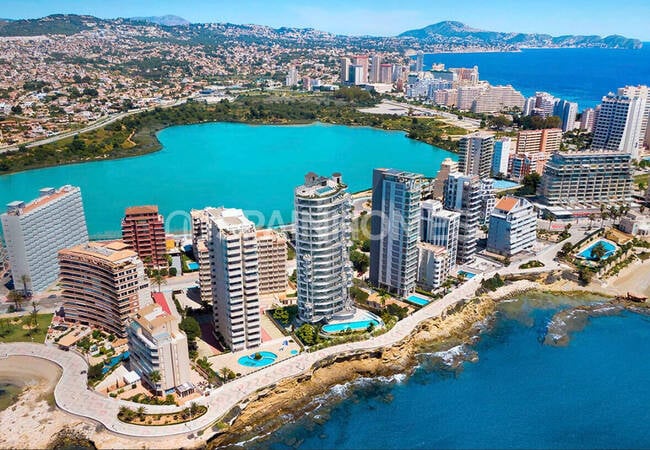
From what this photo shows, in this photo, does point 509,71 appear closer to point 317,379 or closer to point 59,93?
point 59,93

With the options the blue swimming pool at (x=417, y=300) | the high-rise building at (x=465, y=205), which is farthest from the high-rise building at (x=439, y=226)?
the blue swimming pool at (x=417, y=300)

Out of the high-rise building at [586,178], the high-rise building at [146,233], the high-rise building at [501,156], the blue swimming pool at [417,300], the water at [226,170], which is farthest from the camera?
the high-rise building at [501,156]

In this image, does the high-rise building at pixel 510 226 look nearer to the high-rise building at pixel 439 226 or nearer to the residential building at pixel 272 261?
the high-rise building at pixel 439 226

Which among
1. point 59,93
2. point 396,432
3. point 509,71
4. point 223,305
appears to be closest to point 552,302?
point 396,432

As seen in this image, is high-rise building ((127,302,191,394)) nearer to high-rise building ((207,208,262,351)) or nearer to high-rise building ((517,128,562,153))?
high-rise building ((207,208,262,351))

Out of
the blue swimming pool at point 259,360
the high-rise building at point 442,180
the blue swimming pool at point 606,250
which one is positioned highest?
the high-rise building at point 442,180
